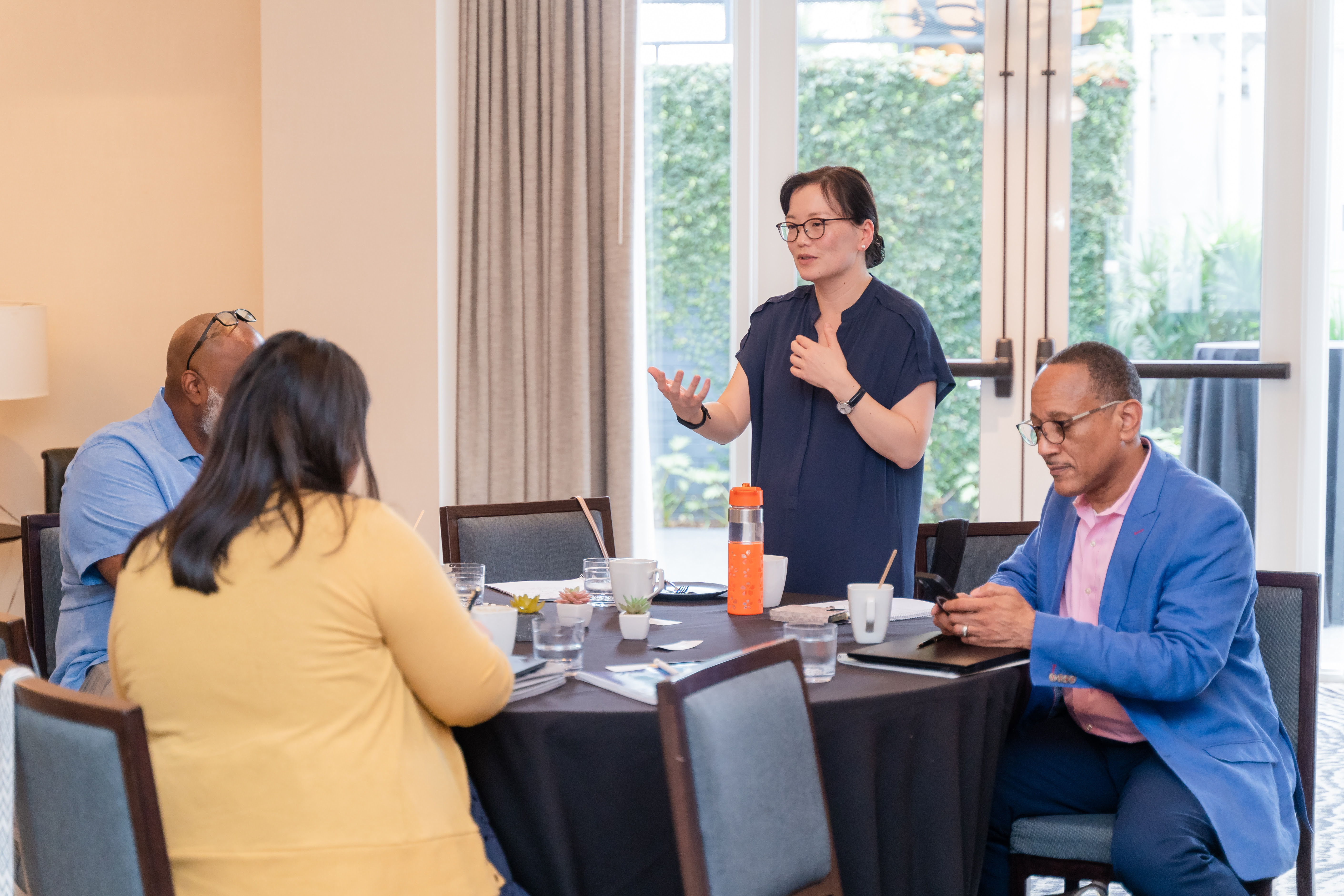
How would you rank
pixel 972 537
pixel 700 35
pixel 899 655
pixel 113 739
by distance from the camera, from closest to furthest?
pixel 113 739
pixel 899 655
pixel 972 537
pixel 700 35

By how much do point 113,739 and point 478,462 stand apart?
283 centimetres

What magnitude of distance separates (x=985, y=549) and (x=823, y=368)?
0.61m

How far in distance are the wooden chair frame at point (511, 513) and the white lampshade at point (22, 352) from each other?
1831 mm

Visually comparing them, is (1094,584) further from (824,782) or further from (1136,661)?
(824,782)

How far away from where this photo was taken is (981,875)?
2014 mm

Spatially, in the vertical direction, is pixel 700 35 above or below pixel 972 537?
above

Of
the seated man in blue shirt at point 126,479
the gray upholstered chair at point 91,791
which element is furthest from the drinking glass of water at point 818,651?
the seated man in blue shirt at point 126,479

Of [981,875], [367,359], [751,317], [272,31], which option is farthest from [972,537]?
[272,31]

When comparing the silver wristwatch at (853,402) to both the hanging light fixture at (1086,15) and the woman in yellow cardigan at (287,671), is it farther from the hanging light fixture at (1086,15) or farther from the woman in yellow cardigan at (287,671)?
the hanging light fixture at (1086,15)

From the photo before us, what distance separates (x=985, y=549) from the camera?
273 centimetres

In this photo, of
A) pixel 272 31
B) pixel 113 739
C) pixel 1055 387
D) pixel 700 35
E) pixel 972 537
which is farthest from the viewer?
pixel 700 35

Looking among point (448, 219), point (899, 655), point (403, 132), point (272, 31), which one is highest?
point (272, 31)

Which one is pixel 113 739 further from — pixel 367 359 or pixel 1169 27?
pixel 1169 27

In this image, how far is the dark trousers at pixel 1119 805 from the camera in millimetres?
1783
